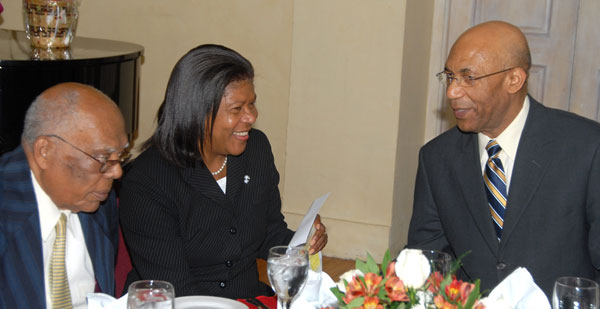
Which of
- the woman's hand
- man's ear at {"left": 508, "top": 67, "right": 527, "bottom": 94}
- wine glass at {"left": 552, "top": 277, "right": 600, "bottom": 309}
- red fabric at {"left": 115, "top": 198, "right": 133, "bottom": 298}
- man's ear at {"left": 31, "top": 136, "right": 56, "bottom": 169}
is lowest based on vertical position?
red fabric at {"left": 115, "top": 198, "right": 133, "bottom": 298}

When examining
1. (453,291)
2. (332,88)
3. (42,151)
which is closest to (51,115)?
(42,151)

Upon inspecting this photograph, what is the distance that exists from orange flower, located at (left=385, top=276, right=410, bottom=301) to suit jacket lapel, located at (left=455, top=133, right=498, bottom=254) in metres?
1.07

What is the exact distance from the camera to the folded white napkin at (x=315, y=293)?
66.0 inches

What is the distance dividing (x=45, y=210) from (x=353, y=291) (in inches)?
41.5

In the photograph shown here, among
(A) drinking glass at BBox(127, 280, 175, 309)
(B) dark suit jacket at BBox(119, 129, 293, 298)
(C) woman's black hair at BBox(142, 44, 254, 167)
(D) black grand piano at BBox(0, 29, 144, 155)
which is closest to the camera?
(A) drinking glass at BBox(127, 280, 175, 309)

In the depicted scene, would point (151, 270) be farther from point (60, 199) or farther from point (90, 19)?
point (90, 19)

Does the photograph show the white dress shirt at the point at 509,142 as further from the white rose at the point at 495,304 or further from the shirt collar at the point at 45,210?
the shirt collar at the point at 45,210

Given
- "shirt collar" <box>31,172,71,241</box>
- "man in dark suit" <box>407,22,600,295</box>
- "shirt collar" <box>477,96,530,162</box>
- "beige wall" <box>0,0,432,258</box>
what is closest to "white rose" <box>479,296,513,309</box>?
"man in dark suit" <box>407,22,600,295</box>

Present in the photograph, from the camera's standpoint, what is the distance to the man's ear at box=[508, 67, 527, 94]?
238cm

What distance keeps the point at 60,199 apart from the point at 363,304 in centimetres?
106

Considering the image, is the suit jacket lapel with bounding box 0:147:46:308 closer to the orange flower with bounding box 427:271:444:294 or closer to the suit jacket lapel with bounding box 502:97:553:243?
the orange flower with bounding box 427:271:444:294

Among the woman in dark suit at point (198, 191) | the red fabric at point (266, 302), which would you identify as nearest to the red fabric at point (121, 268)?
the woman in dark suit at point (198, 191)

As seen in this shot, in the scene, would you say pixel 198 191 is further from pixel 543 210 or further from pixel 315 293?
pixel 543 210

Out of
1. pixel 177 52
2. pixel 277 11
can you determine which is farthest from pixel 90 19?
pixel 277 11
